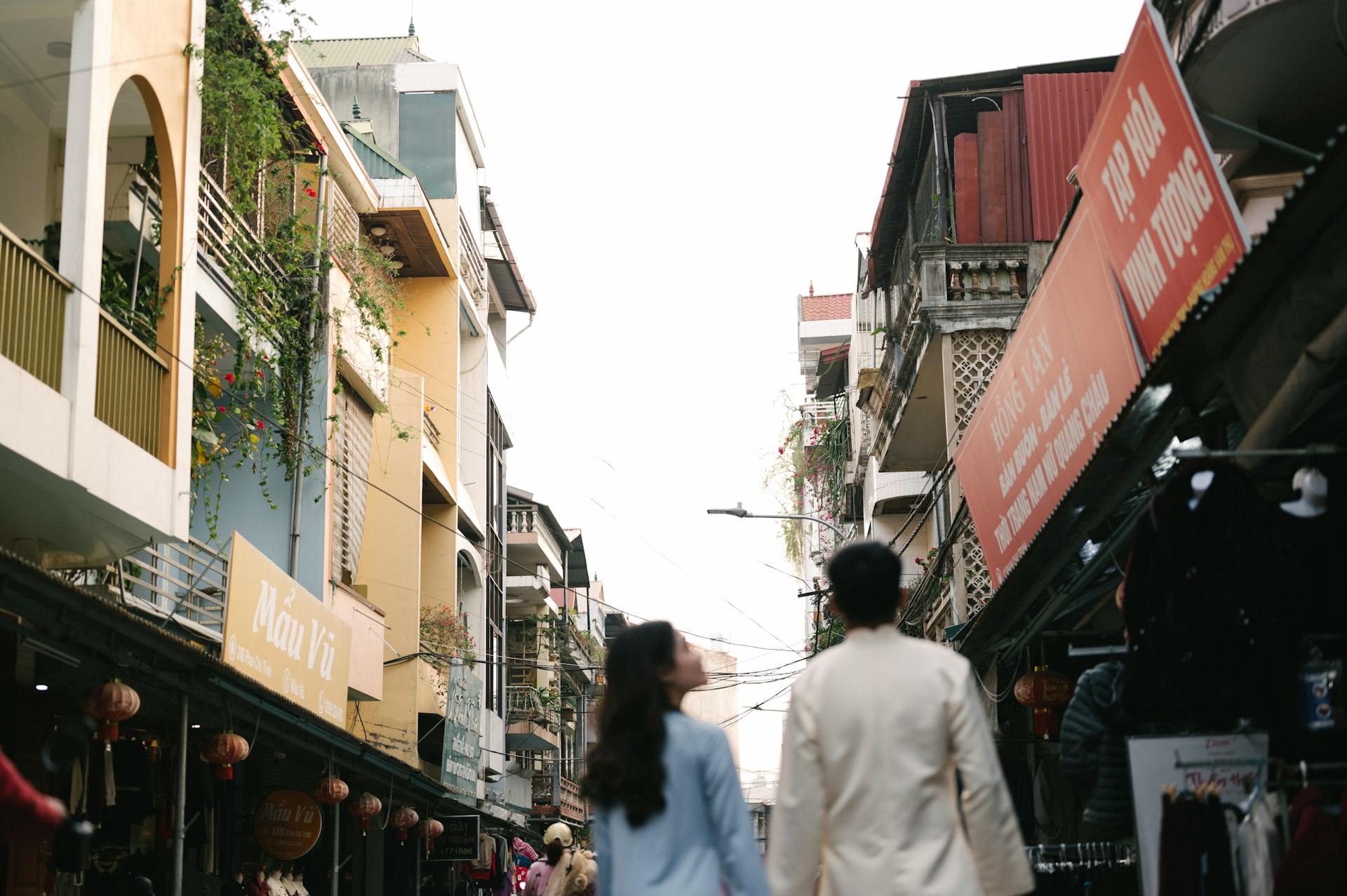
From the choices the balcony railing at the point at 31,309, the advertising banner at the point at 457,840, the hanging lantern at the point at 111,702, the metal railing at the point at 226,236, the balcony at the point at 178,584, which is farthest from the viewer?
the advertising banner at the point at 457,840

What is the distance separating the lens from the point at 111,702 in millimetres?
9594

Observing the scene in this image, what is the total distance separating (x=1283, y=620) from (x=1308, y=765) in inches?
21.2

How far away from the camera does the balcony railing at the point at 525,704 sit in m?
38.9

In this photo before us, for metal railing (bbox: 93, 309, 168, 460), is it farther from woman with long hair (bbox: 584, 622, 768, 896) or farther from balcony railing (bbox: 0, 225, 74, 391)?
woman with long hair (bbox: 584, 622, 768, 896)

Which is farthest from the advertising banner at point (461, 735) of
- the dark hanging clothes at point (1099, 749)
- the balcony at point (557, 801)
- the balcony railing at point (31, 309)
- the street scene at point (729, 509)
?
the balcony at point (557, 801)

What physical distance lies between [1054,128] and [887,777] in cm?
1496

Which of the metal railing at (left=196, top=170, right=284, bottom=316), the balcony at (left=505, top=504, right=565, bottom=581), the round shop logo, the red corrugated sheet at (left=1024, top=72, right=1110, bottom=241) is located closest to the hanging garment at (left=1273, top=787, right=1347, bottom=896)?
the round shop logo

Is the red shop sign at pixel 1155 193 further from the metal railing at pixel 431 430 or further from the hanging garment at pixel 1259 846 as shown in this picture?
the metal railing at pixel 431 430

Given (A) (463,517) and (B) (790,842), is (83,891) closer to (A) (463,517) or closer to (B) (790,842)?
(B) (790,842)

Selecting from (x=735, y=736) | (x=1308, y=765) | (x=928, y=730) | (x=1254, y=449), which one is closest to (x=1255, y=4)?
(x=1254, y=449)

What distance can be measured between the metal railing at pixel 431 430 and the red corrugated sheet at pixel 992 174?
11538 mm

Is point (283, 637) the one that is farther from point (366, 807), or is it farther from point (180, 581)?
point (366, 807)

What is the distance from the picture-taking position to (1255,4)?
9.64 m

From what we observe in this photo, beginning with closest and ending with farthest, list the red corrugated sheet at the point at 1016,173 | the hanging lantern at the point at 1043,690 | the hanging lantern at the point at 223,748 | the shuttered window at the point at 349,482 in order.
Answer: the hanging lantern at the point at 1043,690 → the hanging lantern at the point at 223,748 → the red corrugated sheet at the point at 1016,173 → the shuttered window at the point at 349,482
